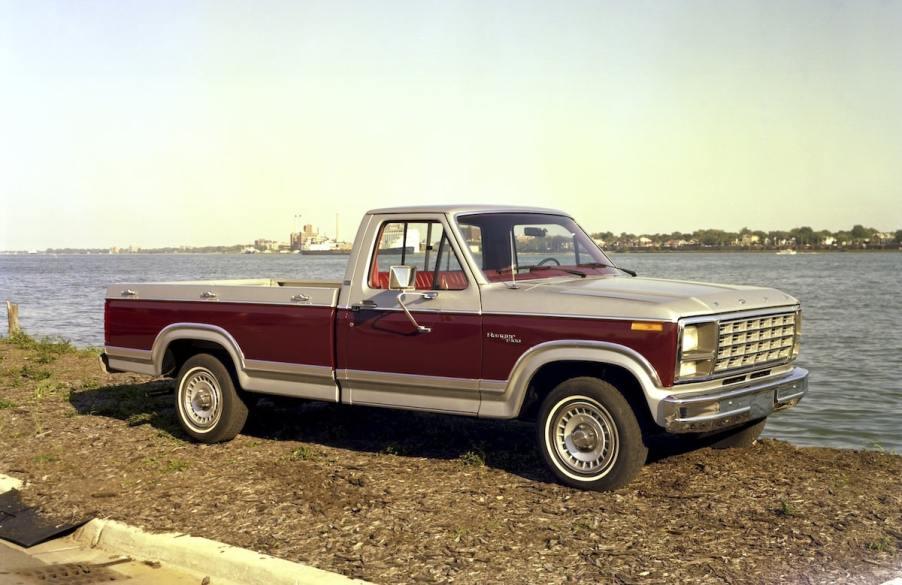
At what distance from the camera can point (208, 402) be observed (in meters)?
9.10

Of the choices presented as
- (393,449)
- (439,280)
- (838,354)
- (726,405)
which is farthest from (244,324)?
(838,354)

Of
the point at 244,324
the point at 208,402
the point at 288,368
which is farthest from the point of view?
the point at 208,402

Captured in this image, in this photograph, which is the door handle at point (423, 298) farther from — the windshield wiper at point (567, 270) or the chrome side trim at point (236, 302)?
the windshield wiper at point (567, 270)

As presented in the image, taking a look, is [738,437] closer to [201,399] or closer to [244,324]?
[244,324]

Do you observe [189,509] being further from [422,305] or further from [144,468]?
[422,305]

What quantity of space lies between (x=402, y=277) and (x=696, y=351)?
91.0 inches

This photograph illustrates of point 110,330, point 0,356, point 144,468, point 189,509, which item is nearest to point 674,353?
point 189,509

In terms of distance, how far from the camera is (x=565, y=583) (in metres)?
5.24

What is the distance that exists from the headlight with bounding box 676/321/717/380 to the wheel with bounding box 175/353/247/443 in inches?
172

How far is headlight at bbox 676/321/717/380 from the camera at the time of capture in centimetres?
661

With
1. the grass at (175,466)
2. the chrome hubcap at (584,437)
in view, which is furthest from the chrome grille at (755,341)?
the grass at (175,466)

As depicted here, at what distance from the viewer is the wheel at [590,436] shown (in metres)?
6.79

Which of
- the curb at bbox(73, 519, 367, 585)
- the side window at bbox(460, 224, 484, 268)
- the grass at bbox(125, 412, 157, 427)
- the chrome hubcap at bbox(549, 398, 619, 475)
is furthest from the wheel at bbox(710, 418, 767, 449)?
the grass at bbox(125, 412, 157, 427)

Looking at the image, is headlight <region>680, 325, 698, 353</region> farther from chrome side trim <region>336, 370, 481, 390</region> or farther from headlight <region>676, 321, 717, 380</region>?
chrome side trim <region>336, 370, 481, 390</region>
